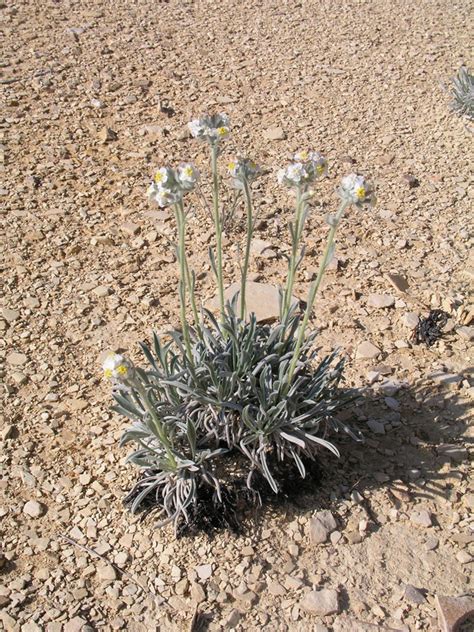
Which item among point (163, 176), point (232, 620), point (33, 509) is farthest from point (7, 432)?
point (163, 176)

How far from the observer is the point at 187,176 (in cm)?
261

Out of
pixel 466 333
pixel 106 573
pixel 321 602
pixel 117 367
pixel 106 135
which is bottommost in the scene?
pixel 466 333

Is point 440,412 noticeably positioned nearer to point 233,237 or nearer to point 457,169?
point 233,237

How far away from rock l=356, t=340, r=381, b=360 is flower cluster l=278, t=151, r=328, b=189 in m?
1.57

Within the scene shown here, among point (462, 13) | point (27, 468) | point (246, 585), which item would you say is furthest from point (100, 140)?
point (462, 13)

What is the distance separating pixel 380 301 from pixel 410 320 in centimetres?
24

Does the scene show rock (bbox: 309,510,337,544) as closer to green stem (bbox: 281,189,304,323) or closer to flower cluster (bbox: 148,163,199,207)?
green stem (bbox: 281,189,304,323)

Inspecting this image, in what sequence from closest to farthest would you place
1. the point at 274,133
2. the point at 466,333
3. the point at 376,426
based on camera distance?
1. the point at 376,426
2. the point at 466,333
3. the point at 274,133

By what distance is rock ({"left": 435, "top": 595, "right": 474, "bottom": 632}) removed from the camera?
288 centimetres

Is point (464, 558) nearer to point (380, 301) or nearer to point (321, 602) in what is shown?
point (321, 602)

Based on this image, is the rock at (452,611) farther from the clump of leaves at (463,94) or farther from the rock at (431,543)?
the clump of leaves at (463,94)

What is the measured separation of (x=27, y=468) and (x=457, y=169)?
386 cm

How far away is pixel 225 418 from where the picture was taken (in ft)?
10.1

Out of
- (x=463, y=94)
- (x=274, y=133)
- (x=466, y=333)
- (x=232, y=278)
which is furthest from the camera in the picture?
(x=463, y=94)
